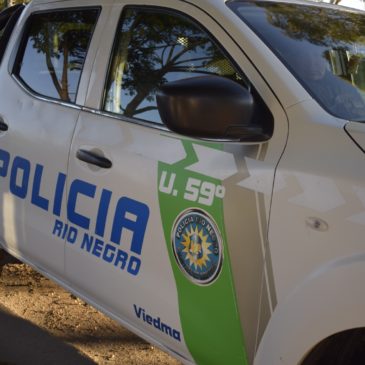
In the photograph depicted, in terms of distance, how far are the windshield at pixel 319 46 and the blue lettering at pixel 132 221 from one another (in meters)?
0.72

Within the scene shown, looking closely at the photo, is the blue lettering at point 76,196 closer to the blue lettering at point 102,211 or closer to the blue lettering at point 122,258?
the blue lettering at point 102,211

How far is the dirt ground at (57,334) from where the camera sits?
2945 mm

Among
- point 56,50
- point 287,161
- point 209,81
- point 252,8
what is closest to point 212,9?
point 252,8

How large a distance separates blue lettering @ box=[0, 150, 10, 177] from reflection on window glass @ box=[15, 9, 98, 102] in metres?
0.34

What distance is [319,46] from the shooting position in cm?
215

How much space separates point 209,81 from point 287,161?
33 centimetres

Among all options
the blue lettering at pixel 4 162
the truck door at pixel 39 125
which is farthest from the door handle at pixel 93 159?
the blue lettering at pixel 4 162

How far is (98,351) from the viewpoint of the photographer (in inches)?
119

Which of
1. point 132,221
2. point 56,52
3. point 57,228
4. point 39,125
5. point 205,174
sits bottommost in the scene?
point 57,228

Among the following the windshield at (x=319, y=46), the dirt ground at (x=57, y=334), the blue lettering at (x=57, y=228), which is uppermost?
the windshield at (x=319, y=46)

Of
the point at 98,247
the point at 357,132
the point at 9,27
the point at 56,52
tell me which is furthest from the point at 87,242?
the point at 9,27

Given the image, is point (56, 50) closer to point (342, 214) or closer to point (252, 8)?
point (252, 8)

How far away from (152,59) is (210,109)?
708 millimetres

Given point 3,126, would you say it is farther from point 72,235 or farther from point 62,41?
point 72,235
